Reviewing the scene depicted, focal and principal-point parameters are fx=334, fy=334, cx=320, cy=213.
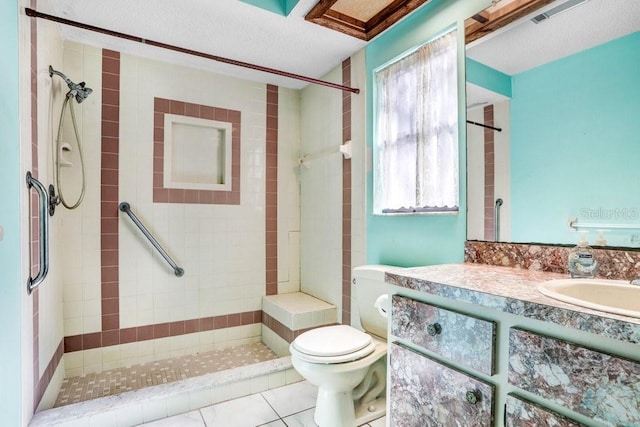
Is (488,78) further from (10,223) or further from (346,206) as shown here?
(10,223)

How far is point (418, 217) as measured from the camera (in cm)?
191

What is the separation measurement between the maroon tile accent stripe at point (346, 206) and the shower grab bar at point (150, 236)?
1268 mm

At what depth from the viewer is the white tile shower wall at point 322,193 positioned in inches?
103

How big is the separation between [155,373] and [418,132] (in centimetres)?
237

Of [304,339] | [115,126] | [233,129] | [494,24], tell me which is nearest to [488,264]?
[304,339]

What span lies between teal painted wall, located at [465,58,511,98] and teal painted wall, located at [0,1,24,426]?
195 centimetres

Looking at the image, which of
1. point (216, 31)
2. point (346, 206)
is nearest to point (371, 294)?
point (346, 206)

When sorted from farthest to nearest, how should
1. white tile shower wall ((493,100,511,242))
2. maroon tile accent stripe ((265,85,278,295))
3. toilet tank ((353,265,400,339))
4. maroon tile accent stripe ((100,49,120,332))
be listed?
maroon tile accent stripe ((265,85,278,295)), maroon tile accent stripe ((100,49,120,332)), toilet tank ((353,265,400,339)), white tile shower wall ((493,100,511,242))

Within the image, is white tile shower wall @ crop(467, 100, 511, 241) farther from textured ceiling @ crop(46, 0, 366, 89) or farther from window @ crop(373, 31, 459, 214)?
textured ceiling @ crop(46, 0, 366, 89)

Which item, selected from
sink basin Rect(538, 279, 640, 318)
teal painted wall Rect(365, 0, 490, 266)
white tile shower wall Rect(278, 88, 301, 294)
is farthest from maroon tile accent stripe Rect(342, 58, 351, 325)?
sink basin Rect(538, 279, 640, 318)

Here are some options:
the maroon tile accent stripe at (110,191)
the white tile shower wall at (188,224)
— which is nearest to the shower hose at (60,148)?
the maroon tile accent stripe at (110,191)

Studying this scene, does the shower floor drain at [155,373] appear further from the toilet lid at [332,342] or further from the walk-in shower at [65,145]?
the walk-in shower at [65,145]

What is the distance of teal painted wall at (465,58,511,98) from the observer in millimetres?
1473

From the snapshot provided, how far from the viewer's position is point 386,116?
2.11 metres
